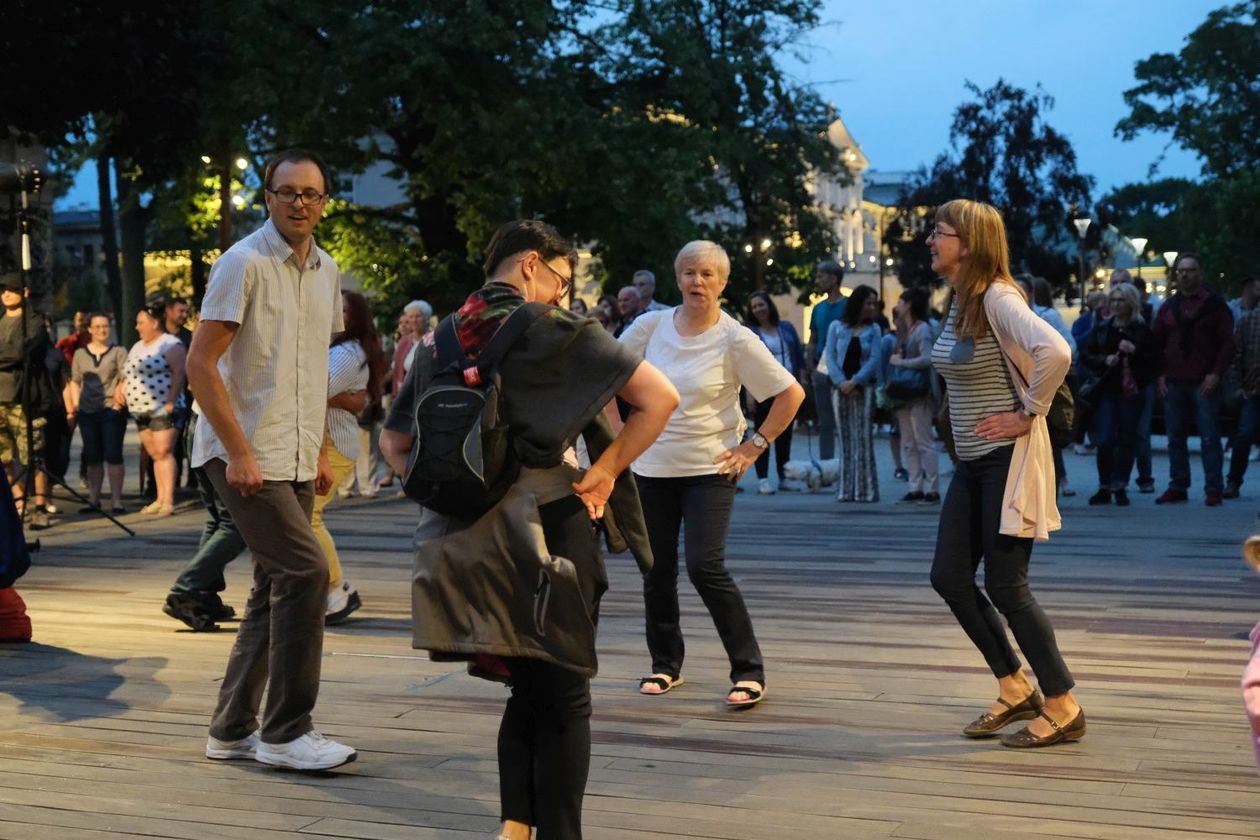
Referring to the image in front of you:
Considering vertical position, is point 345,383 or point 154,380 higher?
point 345,383

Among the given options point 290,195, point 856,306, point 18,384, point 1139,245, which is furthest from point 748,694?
point 1139,245

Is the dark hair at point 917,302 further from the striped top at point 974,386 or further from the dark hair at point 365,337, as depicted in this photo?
the striped top at point 974,386

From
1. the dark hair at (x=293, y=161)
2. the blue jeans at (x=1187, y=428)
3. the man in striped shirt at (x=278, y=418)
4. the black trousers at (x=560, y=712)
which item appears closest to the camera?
the black trousers at (x=560, y=712)

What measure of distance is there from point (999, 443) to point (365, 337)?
429 cm

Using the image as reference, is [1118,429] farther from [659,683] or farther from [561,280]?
[561,280]

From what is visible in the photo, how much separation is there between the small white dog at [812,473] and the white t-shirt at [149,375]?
5892 mm

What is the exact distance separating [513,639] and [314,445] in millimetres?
1783

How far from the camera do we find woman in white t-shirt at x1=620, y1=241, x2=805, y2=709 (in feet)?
22.2

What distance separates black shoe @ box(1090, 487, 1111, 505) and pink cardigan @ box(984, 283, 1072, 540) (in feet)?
29.6

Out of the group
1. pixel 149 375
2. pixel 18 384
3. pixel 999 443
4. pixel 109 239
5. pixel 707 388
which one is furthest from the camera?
pixel 109 239

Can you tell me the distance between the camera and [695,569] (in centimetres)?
680

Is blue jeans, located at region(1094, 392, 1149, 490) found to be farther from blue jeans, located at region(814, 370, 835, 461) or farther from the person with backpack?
the person with backpack

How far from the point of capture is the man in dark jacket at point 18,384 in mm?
13820

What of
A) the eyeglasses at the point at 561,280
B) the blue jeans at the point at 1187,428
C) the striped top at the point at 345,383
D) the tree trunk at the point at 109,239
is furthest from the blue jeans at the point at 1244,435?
the tree trunk at the point at 109,239
